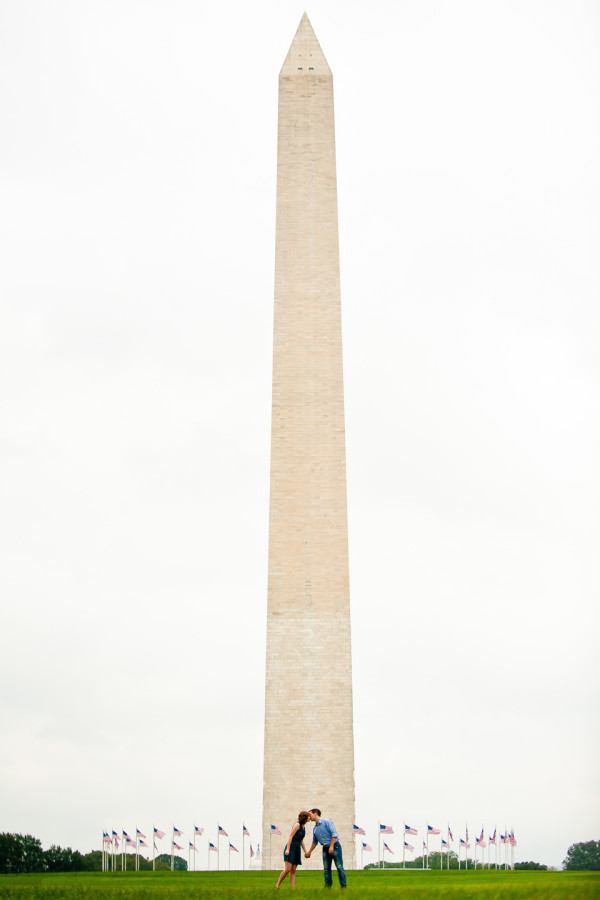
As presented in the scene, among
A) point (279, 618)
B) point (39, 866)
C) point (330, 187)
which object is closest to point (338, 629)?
point (279, 618)

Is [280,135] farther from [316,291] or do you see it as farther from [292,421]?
[292,421]

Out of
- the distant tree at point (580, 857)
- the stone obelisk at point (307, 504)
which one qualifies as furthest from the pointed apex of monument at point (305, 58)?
the distant tree at point (580, 857)

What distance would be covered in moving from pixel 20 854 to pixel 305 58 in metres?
27.4

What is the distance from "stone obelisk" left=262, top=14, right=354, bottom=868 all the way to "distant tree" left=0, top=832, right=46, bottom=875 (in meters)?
13.2

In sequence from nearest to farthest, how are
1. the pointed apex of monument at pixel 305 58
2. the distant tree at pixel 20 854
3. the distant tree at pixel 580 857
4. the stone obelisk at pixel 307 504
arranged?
1. the stone obelisk at pixel 307 504
2. the pointed apex of monument at pixel 305 58
3. the distant tree at pixel 20 854
4. the distant tree at pixel 580 857

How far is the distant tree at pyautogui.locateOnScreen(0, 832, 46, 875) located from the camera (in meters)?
43.6

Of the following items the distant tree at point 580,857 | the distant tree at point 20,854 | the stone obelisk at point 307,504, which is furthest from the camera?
the distant tree at point 580,857

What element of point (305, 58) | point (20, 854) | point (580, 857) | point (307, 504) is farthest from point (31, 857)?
point (580, 857)

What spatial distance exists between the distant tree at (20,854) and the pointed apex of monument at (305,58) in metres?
26.0

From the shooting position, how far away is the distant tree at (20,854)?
143 ft

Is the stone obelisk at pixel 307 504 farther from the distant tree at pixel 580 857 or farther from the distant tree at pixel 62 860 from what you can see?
the distant tree at pixel 580 857

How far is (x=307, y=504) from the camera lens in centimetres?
3600

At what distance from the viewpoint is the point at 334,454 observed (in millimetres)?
36344

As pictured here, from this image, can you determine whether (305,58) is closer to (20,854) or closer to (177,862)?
(20,854)
